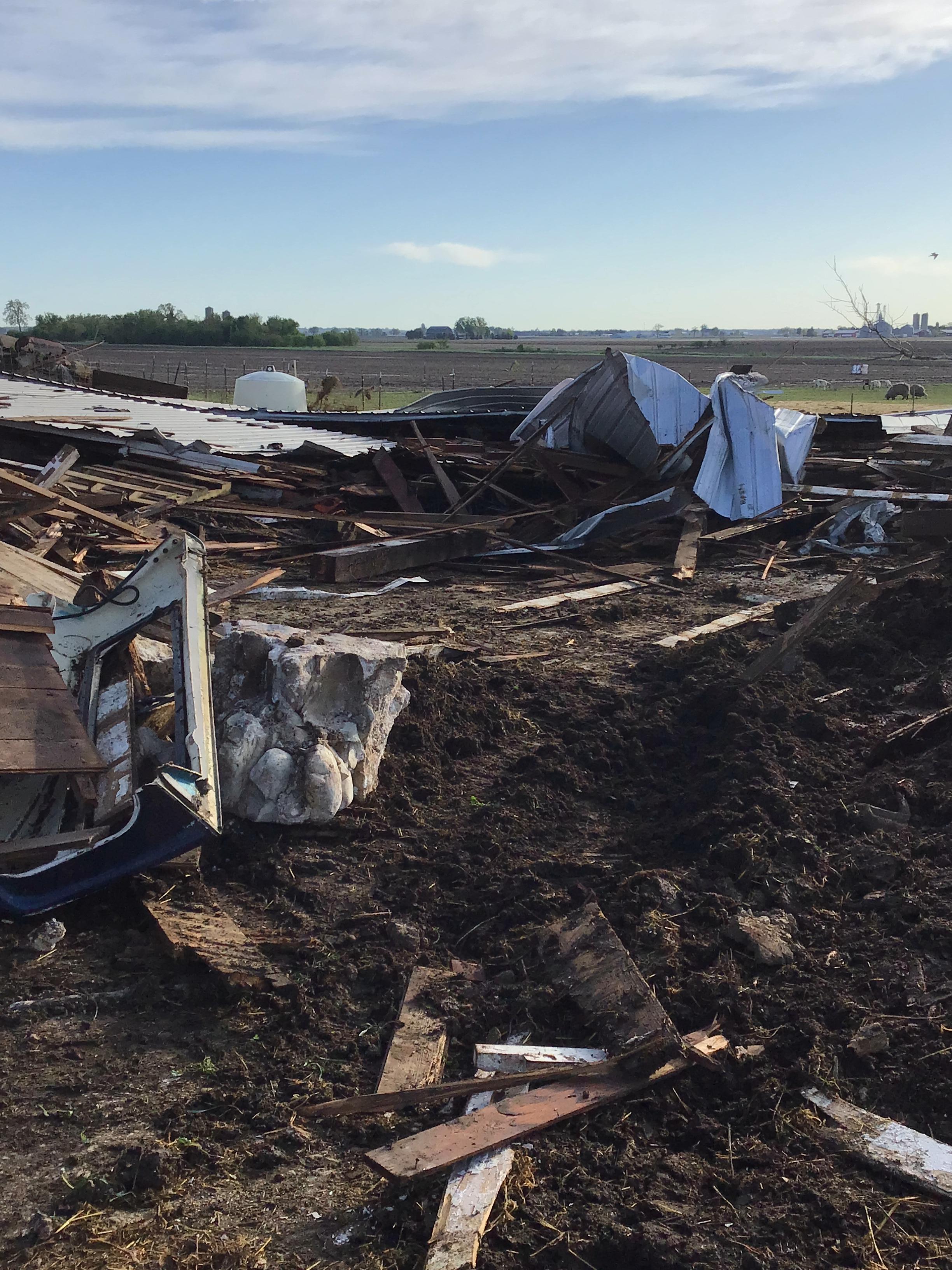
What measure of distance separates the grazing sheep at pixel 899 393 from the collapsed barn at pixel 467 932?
38723 mm

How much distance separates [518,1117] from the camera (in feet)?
11.2

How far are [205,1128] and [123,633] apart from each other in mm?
2860

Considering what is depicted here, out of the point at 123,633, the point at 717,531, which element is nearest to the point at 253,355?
the point at 717,531

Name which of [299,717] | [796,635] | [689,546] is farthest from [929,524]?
[299,717]

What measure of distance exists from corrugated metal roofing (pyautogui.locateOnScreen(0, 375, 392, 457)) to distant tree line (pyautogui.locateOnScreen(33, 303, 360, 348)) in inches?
2849

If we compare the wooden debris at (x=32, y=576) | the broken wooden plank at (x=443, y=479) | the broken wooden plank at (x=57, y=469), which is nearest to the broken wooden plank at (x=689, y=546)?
the broken wooden plank at (x=443, y=479)

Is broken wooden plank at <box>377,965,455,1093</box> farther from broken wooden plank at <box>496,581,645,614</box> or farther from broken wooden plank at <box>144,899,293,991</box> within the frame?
broken wooden plank at <box>496,581,645,614</box>

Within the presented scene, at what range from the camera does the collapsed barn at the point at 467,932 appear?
3113 millimetres

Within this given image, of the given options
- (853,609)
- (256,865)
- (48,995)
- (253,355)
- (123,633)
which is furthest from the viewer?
(253,355)

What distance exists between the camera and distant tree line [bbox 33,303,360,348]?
93.4 m

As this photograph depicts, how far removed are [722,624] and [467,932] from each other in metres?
6.05

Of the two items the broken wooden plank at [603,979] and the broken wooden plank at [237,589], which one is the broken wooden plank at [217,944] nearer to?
the broken wooden plank at [603,979]

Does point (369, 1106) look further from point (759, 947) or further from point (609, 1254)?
point (759, 947)

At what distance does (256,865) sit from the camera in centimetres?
519
